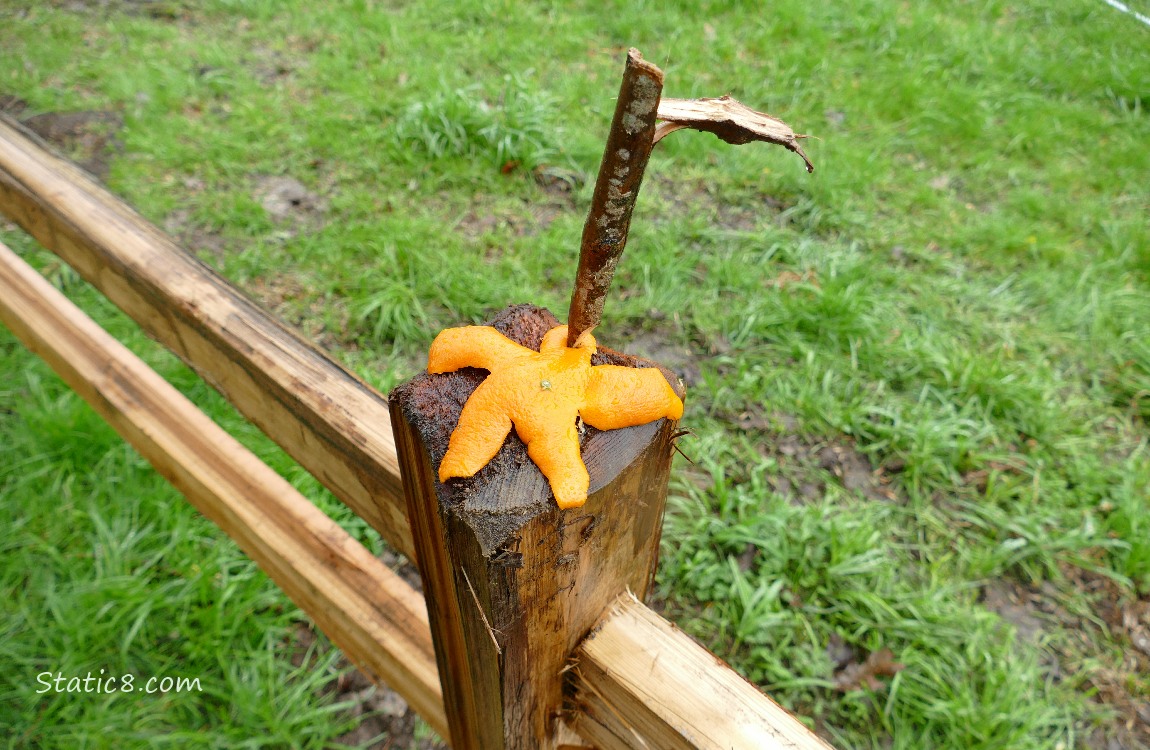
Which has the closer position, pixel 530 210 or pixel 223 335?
pixel 223 335

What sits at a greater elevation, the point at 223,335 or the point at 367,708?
the point at 223,335

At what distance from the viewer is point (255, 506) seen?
175 centimetres

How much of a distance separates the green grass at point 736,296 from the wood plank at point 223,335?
3.98ft

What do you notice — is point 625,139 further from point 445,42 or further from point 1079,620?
point 445,42

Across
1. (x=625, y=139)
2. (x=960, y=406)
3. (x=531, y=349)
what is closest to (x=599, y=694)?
(x=531, y=349)

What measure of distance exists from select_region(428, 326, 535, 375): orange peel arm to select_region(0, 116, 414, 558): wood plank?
0.27 metres

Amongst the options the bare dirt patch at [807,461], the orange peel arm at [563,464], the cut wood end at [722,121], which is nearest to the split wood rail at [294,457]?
the orange peel arm at [563,464]

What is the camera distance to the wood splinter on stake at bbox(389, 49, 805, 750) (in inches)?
29.6

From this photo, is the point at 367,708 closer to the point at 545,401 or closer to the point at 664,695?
the point at 664,695

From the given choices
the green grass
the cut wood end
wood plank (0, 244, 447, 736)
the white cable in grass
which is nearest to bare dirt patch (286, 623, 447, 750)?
the green grass

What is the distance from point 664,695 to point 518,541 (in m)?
0.34

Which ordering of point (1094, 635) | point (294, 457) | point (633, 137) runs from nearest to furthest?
point (633, 137) < point (294, 457) < point (1094, 635)

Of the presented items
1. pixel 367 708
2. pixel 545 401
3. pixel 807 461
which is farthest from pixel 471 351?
pixel 807 461

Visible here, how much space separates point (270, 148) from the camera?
396 cm
